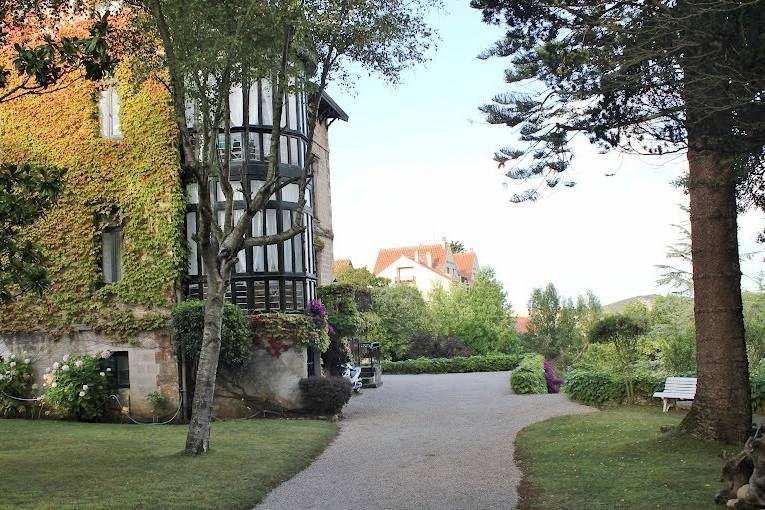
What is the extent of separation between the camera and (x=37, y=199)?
923cm

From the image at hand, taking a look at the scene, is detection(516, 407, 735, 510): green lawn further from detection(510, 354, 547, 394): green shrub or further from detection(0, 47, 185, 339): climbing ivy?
detection(0, 47, 185, 339): climbing ivy

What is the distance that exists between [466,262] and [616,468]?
84.4 meters

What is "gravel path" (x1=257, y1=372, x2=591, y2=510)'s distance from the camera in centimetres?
913

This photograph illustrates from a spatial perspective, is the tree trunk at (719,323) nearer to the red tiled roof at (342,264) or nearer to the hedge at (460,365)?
the hedge at (460,365)

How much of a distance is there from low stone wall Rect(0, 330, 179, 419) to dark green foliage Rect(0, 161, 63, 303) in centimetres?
937

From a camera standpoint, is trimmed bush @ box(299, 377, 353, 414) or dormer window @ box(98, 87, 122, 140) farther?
dormer window @ box(98, 87, 122, 140)

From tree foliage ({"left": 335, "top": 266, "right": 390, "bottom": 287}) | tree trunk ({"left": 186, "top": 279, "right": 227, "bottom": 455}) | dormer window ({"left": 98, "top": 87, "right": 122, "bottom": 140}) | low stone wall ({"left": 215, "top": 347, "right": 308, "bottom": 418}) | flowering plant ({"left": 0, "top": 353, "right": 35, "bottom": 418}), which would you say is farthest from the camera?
tree foliage ({"left": 335, "top": 266, "right": 390, "bottom": 287})

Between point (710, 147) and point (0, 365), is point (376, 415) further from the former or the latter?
point (710, 147)

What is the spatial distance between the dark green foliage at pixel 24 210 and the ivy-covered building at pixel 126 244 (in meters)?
9.46

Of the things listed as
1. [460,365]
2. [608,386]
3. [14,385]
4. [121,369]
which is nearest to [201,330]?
[121,369]

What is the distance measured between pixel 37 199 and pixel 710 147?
7532 mm

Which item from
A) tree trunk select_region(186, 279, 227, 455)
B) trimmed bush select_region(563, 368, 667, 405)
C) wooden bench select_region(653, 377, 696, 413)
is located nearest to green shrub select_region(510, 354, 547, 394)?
trimmed bush select_region(563, 368, 667, 405)

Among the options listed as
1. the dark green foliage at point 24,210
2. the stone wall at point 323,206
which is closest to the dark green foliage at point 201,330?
the dark green foliage at point 24,210

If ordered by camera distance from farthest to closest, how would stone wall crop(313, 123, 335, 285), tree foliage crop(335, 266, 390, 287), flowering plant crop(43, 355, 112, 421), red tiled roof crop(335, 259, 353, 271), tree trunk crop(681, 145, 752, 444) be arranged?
red tiled roof crop(335, 259, 353, 271), tree foliage crop(335, 266, 390, 287), stone wall crop(313, 123, 335, 285), flowering plant crop(43, 355, 112, 421), tree trunk crop(681, 145, 752, 444)
